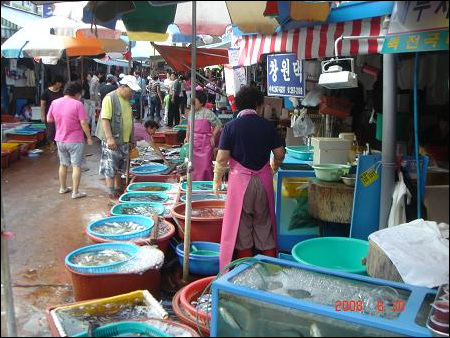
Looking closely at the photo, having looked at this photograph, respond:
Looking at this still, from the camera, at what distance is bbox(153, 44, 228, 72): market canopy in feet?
24.9

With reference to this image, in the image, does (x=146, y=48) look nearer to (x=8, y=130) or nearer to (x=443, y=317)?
(x=8, y=130)

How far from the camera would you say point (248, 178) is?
14.0 ft

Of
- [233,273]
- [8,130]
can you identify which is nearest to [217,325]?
[233,273]

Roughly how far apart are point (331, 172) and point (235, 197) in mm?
1182

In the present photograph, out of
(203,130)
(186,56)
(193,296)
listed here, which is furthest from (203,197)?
(186,56)

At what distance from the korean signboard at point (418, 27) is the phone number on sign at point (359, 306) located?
63.7 inches

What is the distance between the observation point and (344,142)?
528 cm

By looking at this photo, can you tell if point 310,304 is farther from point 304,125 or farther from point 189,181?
point 304,125

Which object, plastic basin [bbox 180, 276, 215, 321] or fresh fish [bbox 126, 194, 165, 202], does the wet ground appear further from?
plastic basin [bbox 180, 276, 215, 321]

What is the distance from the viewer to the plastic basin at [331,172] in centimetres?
482

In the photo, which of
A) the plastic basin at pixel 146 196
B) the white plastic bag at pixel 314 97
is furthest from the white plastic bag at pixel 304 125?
the plastic basin at pixel 146 196

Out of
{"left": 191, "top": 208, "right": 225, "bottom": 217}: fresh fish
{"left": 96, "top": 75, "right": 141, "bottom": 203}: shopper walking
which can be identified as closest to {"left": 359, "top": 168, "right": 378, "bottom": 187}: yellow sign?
{"left": 191, "top": 208, "right": 225, "bottom": 217}: fresh fish

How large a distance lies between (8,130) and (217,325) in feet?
35.3

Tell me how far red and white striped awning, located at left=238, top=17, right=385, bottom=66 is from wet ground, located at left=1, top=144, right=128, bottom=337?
3137 mm
